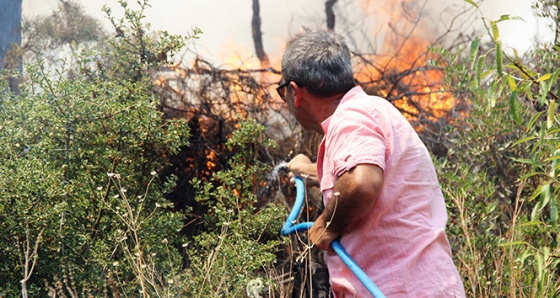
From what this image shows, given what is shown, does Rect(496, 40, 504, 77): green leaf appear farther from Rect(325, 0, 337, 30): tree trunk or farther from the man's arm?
Rect(325, 0, 337, 30): tree trunk

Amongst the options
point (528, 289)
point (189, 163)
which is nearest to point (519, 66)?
point (528, 289)

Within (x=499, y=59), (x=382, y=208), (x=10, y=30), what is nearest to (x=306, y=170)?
(x=382, y=208)

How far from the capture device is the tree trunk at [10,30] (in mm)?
8000

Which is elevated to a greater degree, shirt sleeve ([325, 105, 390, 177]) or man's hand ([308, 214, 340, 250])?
shirt sleeve ([325, 105, 390, 177])

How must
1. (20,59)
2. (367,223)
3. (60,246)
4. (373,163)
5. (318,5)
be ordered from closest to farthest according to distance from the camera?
1. (373,163)
2. (367,223)
3. (60,246)
4. (20,59)
5. (318,5)

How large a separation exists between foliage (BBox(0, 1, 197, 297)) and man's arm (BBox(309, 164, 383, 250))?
4.21 feet

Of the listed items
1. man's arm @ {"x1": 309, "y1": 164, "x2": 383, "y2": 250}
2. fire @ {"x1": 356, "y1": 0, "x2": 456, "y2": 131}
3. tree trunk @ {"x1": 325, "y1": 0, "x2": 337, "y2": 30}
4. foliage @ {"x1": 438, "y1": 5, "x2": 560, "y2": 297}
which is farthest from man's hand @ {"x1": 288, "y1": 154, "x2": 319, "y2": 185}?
tree trunk @ {"x1": 325, "y1": 0, "x2": 337, "y2": 30}

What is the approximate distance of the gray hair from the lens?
9.64 ft

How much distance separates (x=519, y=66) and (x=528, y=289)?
6.30 ft

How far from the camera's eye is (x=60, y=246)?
12.8 feet

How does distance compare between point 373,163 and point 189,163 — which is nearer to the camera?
point 373,163

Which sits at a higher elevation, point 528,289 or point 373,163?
point 373,163

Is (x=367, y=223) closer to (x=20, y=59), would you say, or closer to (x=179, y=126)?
(x=179, y=126)

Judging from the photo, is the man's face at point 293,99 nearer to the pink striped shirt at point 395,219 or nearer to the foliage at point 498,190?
the pink striped shirt at point 395,219
